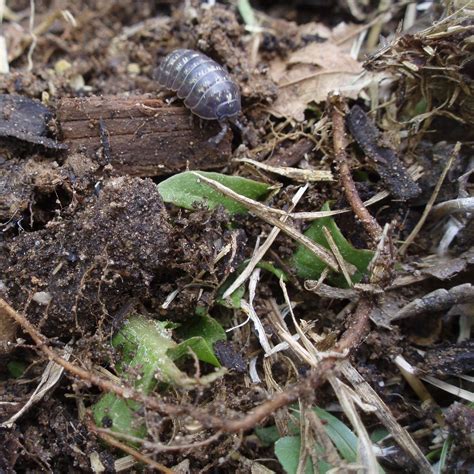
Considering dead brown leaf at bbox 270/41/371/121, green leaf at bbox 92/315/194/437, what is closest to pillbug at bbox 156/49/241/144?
dead brown leaf at bbox 270/41/371/121

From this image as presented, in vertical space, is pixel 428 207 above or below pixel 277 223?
below

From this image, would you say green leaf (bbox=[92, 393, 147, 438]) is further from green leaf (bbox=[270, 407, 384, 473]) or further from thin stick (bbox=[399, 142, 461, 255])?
thin stick (bbox=[399, 142, 461, 255])

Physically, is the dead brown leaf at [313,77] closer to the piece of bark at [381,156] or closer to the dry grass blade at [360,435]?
the piece of bark at [381,156]

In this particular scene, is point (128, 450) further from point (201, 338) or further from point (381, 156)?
point (381, 156)

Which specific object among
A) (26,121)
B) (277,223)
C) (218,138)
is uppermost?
(26,121)

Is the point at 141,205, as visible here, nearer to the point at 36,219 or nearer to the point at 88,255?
the point at 88,255

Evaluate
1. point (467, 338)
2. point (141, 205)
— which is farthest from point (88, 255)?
point (467, 338)

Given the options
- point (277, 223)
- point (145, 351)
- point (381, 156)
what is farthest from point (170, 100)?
point (145, 351)
